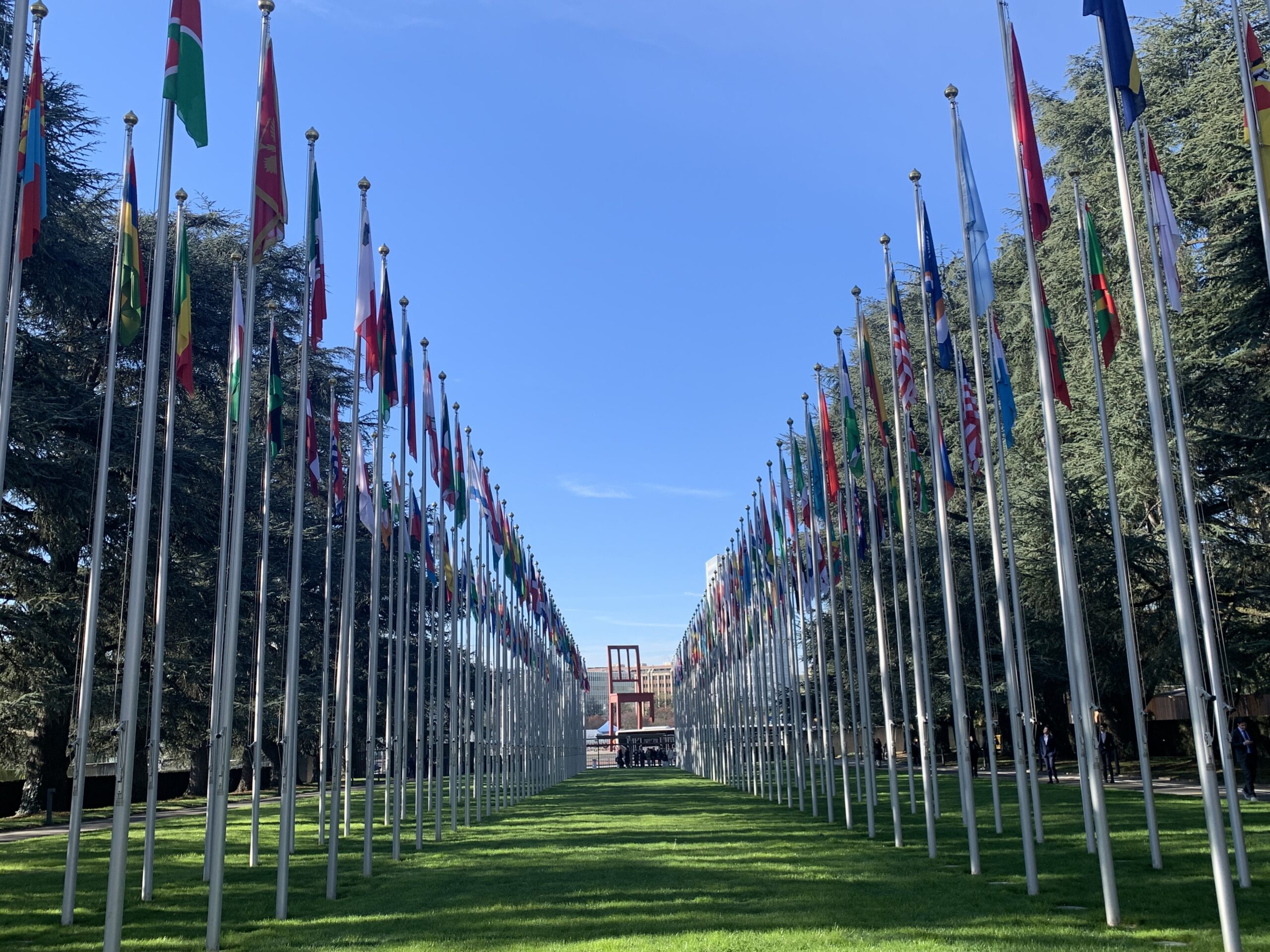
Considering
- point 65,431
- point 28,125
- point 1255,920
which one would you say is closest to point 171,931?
point 28,125

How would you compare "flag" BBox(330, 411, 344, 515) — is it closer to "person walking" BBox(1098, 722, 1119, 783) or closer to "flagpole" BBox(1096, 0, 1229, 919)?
"flagpole" BBox(1096, 0, 1229, 919)

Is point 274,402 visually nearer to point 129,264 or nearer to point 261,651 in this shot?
point 129,264

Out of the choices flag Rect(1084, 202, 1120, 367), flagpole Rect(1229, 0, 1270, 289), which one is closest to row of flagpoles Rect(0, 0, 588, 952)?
flagpole Rect(1229, 0, 1270, 289)

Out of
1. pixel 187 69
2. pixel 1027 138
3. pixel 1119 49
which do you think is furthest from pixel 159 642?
pixel 1119 49

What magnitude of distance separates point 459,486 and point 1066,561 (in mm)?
17327

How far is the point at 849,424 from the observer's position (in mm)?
21016

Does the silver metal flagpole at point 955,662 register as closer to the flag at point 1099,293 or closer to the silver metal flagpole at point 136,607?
the flag at point 1099,293

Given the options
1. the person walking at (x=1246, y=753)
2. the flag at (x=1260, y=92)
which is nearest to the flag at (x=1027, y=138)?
the flag at (x=1260, y=92)

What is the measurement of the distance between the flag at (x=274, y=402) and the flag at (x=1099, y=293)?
12.5 m

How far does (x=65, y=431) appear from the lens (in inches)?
1120

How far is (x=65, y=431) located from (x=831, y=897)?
2368 cm

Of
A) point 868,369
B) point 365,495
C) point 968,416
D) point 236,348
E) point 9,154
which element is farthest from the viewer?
point 365,495

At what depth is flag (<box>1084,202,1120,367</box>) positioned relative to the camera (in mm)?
15430

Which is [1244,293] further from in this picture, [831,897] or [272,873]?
[272,873]
